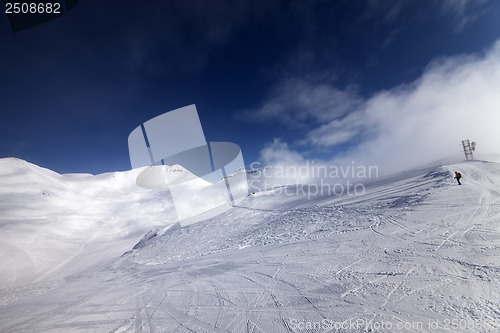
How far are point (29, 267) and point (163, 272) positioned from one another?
13.7 metres

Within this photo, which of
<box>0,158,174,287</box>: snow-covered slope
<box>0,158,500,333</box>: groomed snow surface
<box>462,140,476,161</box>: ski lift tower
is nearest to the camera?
<box>0,158,500,333</box>: groomed snow surface

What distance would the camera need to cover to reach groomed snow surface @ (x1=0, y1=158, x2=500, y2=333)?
4.55 metres

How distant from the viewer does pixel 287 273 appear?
738 cm

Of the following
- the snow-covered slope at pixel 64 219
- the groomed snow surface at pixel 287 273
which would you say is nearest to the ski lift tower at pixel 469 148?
the groomed snow surface at pixel 287 273

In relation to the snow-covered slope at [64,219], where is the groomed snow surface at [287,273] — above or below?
below

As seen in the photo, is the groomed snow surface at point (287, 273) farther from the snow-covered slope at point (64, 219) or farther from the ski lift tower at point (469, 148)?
the ski lift tower at point (469, 148)

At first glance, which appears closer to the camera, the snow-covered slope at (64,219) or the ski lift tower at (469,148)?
the snow-covered slope at (64,219)

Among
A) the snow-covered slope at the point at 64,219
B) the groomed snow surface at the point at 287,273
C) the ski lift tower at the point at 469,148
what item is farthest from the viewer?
the ski lift tower at the point at 469,148

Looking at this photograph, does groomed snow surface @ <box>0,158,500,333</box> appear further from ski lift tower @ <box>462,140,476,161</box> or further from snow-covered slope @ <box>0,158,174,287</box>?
ski lift tower @ <box>462,140,476,161</box>

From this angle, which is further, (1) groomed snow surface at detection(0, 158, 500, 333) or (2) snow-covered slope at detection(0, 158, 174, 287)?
(2) snow-covered slope at detection(0, 158, 174, 287)

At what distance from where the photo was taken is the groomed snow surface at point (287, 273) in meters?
4.55

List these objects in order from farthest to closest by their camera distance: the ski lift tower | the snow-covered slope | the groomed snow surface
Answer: the ski lift tower
the snow-covered slope
the groomed snow surface

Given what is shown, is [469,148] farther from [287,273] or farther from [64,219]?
[64,219]

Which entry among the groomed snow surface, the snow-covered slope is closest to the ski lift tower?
the groomed snow surface
